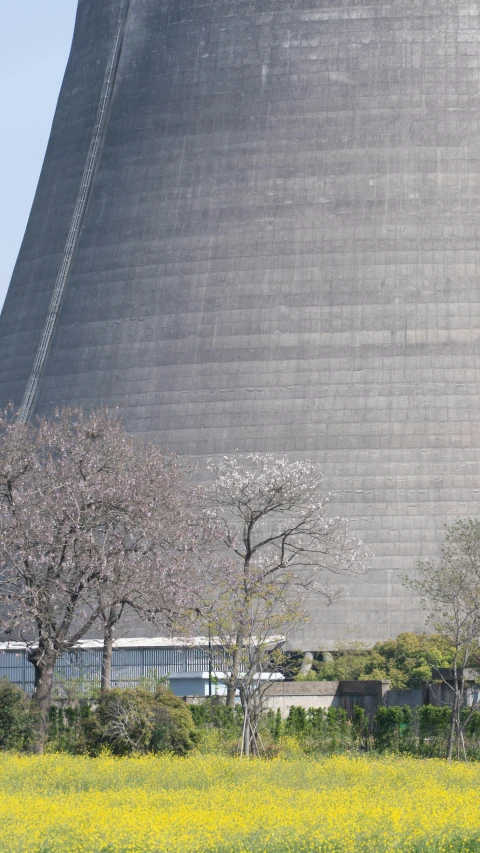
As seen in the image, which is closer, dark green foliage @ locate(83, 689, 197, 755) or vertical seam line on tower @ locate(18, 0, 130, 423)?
dark green foliage @ locate(83, 689, 197, 755)

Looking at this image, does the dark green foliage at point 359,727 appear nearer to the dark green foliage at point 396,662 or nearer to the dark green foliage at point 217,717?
the dark green foliage at point 217,717

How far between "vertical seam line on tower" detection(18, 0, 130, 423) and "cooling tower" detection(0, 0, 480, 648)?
0.09 m

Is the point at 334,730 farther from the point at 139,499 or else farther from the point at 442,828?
the point at 442,828

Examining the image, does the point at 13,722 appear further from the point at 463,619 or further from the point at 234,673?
the point at 463,619

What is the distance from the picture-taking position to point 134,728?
24484 mm

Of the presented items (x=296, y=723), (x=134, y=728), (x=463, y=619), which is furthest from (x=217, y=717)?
(x=463, y=619)

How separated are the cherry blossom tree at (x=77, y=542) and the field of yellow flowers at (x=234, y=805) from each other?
16.2ft

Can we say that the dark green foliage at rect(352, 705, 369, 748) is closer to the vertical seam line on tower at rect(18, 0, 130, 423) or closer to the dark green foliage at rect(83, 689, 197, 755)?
the dark green foliage at rect(83, 689, 197, 755)

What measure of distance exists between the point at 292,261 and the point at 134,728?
33029 millimetres

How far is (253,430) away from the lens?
174 ft

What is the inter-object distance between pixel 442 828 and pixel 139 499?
1554 cm

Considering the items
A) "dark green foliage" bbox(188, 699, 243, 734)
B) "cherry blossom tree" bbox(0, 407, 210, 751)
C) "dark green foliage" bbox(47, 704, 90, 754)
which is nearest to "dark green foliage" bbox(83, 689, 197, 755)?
"dark green foliage" bbox(47, 704, 90, 754)

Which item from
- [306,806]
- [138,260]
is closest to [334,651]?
[138,260]

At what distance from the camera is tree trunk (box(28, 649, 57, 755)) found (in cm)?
2652
